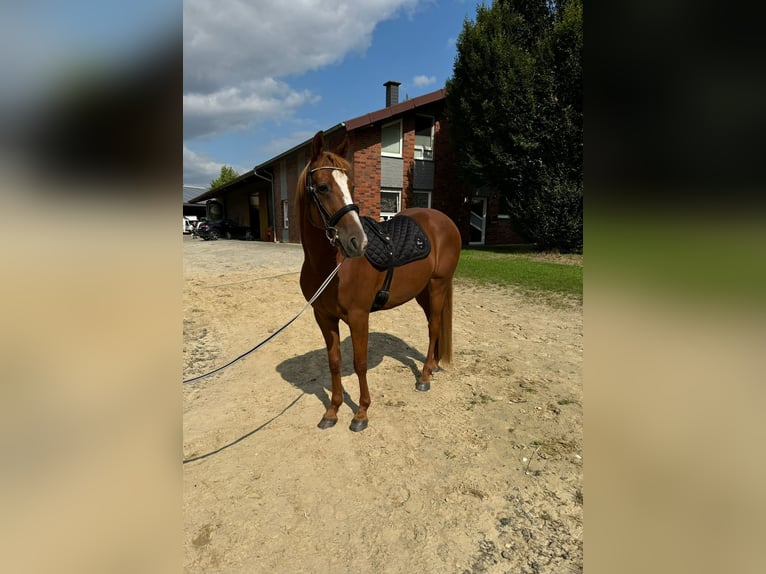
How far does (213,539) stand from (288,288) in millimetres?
6406

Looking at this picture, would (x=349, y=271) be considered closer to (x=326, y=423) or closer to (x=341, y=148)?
(x=341, y=148)

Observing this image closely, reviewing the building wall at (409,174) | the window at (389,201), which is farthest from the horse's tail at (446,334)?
the window at (389,201)

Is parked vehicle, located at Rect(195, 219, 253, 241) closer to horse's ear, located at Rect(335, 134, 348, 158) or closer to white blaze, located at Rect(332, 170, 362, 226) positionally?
horse's ear, located at Rect(335, 134, 348, 158)

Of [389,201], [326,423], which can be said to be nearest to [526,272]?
[326,423]

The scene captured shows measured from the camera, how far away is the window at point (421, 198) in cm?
1700

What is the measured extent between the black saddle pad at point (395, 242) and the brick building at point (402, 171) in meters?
10.8

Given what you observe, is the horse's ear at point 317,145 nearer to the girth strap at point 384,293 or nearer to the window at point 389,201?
the girth strap at point 384,293

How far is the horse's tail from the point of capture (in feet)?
15.0

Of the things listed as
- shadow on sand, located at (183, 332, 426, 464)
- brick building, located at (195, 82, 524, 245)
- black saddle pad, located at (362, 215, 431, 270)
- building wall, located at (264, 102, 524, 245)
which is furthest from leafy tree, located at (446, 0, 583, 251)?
black saddle pad, located at (362, 215, 431, 270)

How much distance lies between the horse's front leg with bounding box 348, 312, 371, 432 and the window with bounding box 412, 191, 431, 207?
14169mm

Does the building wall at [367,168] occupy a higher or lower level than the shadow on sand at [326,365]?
higher
